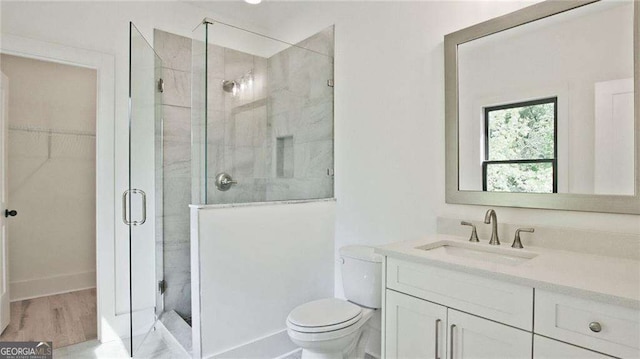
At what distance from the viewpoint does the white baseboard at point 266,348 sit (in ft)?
6.75

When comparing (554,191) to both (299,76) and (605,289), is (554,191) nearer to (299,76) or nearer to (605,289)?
(605,289)

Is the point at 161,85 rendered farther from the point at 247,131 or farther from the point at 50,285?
the point at 50,285

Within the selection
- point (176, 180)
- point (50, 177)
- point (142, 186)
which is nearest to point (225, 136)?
point (176, 180)

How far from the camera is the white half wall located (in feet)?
6.45

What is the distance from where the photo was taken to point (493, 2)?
172 centimetres

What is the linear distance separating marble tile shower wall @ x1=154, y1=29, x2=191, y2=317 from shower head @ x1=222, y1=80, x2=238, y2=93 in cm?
56

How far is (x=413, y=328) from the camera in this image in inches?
57.1

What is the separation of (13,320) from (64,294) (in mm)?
697

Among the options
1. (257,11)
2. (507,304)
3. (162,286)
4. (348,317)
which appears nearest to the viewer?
(507,304)

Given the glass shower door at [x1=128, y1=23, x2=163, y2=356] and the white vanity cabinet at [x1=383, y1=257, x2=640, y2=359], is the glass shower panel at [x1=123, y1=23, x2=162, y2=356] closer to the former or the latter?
the glass shower door at [x1=128, y1=23, x2=163, y2=356]

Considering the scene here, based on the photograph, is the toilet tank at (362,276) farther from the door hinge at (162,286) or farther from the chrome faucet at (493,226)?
the door hinge at (162,286)

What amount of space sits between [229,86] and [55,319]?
2434mm

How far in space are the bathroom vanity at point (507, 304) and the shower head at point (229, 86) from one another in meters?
1.49

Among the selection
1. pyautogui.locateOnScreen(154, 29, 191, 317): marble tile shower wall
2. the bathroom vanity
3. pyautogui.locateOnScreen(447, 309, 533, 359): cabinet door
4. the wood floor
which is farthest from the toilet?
the wood floor
